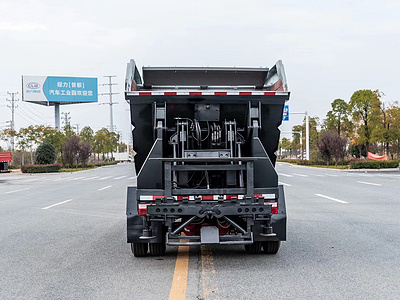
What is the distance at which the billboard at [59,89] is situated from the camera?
6256cm

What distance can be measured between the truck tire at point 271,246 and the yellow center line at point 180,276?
1065 mm

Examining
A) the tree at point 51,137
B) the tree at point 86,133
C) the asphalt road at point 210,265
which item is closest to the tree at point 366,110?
the tree at point 51,137

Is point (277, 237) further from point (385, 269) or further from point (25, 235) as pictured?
point (25, 235)

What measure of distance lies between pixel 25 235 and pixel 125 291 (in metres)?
4.40

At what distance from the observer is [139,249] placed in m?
5.99

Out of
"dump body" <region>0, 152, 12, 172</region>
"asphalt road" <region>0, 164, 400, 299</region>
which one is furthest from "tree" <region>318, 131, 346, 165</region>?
"asphalt road" <region>0, 164, 400, 299</region>

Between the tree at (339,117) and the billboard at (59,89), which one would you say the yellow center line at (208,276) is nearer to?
the tree at (339,117)

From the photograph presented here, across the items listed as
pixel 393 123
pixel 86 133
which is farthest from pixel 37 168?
pixel 86 133

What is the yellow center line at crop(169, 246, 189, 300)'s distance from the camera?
14.5 ft

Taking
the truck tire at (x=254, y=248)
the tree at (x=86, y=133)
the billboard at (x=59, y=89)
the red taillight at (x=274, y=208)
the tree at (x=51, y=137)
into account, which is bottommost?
the truck tire at (x=254, y=248)

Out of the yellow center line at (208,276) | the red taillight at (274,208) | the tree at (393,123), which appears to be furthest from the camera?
the tree at (393,123)

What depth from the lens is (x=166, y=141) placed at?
20.8 ft

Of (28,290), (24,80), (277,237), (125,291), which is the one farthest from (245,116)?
(24,80)

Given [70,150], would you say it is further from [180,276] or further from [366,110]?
[180,276]
